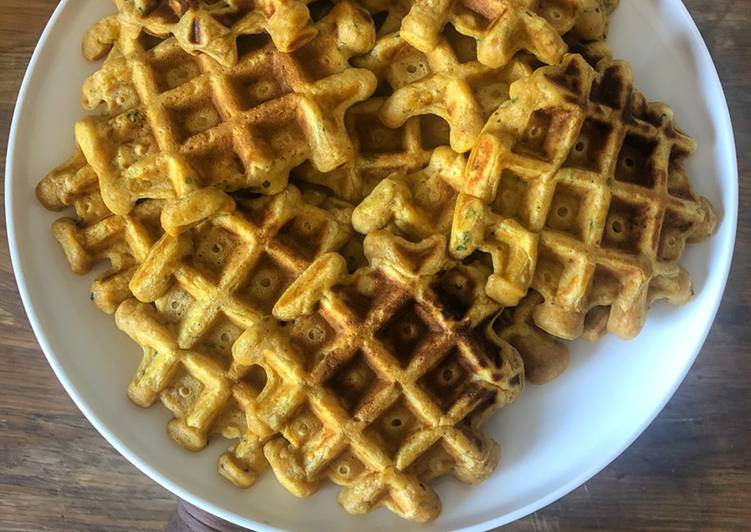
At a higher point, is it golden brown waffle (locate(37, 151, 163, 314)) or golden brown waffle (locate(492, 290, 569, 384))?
golden brown waffle (locate(492, 290, 569, 384))

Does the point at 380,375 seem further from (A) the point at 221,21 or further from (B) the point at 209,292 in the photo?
(A) the point at 221,21

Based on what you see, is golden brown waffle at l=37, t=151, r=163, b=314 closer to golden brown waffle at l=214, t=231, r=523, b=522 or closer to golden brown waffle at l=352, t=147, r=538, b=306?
golden brown waffle at l=214, t=231, r=523, b=522

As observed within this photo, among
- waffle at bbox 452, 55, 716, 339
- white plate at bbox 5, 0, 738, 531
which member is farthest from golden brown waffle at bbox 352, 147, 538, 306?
white plate at bbox 5, 0, 738, 531

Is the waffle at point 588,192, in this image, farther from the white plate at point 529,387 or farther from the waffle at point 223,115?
the waffle at point 223,115

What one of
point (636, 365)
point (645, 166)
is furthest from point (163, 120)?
point (636, 365)

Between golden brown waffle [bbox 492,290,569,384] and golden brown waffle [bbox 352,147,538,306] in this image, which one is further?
golden brown waffle [bbox 492,290,569,384]

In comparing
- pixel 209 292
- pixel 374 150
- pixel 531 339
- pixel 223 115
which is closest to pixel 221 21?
pixel 223 115

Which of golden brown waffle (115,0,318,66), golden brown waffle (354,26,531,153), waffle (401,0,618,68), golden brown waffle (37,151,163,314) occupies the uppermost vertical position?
waffle (401,0,618,68)
